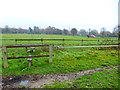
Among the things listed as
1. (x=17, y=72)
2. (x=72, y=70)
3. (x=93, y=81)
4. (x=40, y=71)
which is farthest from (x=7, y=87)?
(x=93, y=81)

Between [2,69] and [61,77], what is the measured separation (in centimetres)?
232

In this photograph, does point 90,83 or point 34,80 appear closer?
point 90,83

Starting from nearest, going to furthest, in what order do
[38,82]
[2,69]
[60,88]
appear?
[60,88] < [38,82] < [2,69]

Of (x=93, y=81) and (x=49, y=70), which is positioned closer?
(x=93, y=81)

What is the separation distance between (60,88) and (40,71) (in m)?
1.24

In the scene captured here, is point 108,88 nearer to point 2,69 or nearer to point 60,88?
point 60,88

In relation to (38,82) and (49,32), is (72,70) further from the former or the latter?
(49,32)

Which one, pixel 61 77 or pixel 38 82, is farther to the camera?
pixel 61 77

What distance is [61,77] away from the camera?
286cm

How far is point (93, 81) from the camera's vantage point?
257 cm

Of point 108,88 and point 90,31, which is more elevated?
point 90,31

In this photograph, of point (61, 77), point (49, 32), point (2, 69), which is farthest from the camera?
point (49, 32)

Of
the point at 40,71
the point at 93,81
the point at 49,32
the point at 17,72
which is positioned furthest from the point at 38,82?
the point at 49,32

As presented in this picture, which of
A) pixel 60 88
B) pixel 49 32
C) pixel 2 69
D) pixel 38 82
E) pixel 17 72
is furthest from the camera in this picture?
pixel 49 32
